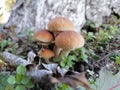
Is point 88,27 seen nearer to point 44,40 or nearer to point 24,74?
point 44,40

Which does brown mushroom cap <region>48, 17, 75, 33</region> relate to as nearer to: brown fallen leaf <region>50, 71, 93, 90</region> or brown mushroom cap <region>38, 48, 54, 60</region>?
brown mushroom cap <region>38, 48, 54, 60</region>

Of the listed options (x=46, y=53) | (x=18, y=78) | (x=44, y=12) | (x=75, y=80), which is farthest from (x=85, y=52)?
(x=75, y=80)

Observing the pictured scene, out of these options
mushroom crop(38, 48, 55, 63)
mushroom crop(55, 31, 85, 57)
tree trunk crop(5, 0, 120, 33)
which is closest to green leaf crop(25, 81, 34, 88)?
mushroom crop(55, 31, 85, 57)

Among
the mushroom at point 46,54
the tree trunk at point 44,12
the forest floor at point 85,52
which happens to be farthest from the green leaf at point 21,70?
the tree trunk at point 44,12

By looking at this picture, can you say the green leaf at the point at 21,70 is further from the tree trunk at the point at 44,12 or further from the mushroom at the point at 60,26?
the tree trunk at the point at 44,12

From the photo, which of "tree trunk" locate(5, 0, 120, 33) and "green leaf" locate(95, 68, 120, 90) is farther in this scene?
"tree trunk" locate(5, 0, 120, 33)

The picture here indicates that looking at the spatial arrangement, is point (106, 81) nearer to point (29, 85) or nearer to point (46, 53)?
point (29, 85)

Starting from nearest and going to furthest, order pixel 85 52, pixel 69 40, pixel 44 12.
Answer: pixel 69 40
pixel 85 52
pixel 44 12
